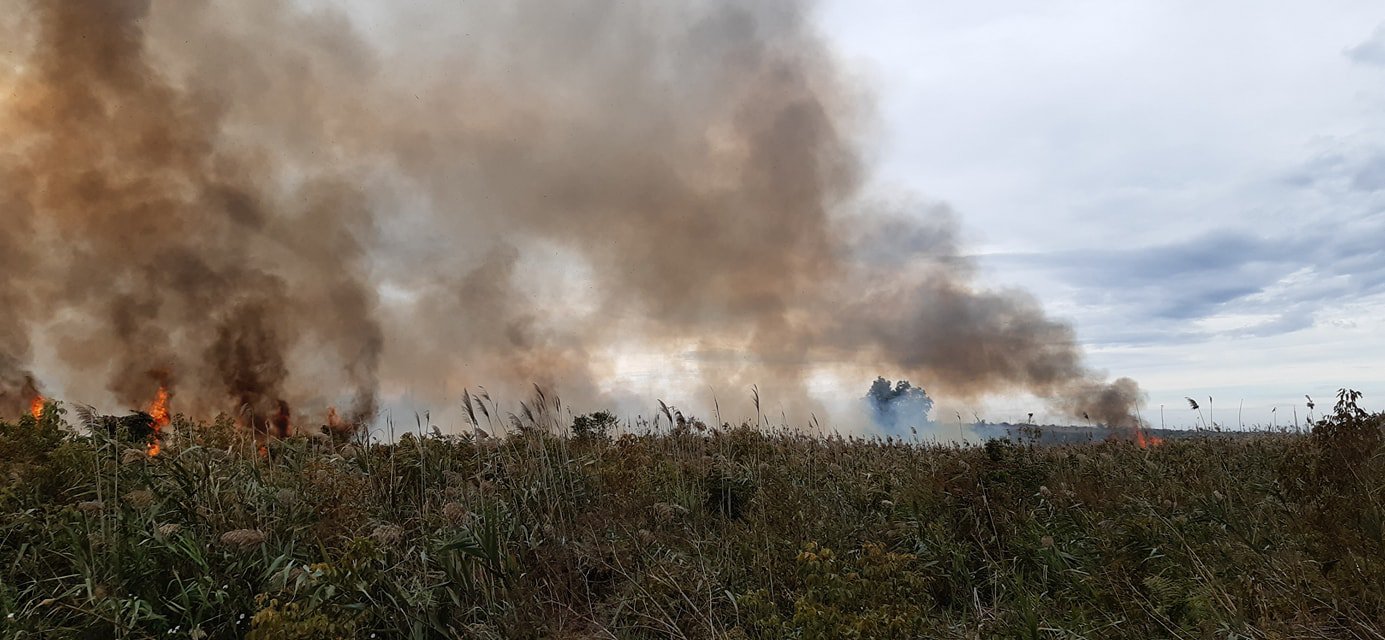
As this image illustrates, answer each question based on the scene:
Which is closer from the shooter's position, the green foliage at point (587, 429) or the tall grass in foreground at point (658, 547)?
the tall grass in foreground at point (658, 547)

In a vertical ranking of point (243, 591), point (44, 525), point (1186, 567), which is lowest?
point (1186, 567)

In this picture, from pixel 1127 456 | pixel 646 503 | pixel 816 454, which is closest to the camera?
pixel 646 503

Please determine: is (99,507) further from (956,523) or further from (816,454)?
(816,454)

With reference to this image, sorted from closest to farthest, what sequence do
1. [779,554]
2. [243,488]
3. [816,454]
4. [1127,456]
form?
1. [779,554]
2. [243,488]
3. [1127,456]
4. [816,454]

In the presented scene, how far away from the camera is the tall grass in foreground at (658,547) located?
13.0 feet

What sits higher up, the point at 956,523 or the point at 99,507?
the point at 99,507

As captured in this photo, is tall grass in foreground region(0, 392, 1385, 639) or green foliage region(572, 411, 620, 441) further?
green foliage region(572, 411, 620, 441)

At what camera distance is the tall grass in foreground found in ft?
13.0

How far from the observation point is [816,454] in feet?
32.2

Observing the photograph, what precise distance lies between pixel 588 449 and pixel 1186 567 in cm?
658

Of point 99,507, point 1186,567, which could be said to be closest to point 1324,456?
point 1186,567

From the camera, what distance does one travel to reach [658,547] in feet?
19.4

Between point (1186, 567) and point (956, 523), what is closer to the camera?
point (1186, 567)

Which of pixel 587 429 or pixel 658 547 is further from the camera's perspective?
pixel 587 429
